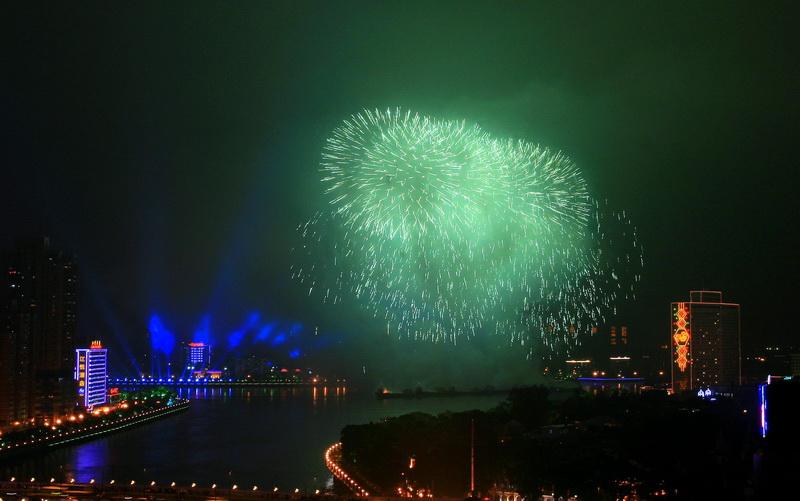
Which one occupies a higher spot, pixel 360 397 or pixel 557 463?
pixel 557 463

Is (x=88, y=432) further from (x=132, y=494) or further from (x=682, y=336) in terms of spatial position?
(x=682, y=336)

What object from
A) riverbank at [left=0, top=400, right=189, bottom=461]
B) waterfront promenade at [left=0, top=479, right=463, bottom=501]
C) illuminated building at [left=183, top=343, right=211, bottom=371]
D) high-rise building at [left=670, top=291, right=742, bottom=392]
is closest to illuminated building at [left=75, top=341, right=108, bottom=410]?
riverbank at [left=0, top=400, right=189, bottom=461]

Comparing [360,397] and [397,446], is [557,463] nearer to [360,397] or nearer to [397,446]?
[397,446]

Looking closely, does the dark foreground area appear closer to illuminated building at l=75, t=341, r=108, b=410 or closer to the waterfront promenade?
the waterfront promenade

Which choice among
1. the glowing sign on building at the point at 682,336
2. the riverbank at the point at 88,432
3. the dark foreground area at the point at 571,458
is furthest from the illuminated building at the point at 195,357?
the dark foreground area at the point at 571,458

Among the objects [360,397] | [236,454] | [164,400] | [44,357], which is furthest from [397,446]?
[360,397]

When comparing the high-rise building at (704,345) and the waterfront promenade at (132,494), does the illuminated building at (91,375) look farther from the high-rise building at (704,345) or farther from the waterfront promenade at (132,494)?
the high-rise building at (704,345)

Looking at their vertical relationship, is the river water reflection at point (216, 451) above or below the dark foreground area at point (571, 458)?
below
